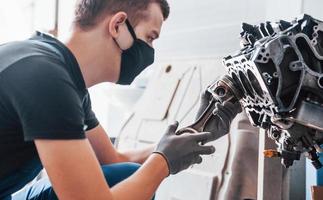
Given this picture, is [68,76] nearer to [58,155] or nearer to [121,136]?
[58,155]

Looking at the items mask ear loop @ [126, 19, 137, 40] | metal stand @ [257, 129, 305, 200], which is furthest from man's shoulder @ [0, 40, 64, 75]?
metal stand @ [257, 129, 305, 200]

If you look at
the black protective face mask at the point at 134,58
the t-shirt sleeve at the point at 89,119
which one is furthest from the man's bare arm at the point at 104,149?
the black protective face mask at the point at 134,58

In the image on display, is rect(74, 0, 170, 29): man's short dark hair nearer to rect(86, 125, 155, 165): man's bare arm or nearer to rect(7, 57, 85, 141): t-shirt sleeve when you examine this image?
rect(7, 57, 85, 141): t-shirt sleeve

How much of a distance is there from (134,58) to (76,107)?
0.92 feet

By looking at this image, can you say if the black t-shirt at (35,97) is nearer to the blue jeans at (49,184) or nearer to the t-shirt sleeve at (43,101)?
the t-shirt sleeve at (43,101)

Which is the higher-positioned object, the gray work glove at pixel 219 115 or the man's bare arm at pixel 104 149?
the gray work glove at pixel 219 115

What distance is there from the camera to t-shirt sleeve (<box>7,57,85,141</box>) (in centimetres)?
72

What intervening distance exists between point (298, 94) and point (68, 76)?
1.60 ft

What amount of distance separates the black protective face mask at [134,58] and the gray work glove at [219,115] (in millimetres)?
194

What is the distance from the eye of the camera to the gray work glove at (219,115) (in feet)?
3.01

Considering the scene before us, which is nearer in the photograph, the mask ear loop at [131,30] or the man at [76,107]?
the man at [76,107]

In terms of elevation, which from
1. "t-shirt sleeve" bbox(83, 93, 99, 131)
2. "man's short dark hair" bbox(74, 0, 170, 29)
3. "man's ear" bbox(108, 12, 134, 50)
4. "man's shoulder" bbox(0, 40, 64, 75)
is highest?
"man's short dark hair" bbox(74, 0, 170, 29)

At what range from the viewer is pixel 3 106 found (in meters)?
0.78

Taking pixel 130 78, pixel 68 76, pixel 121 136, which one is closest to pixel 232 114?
pixel 130 78
